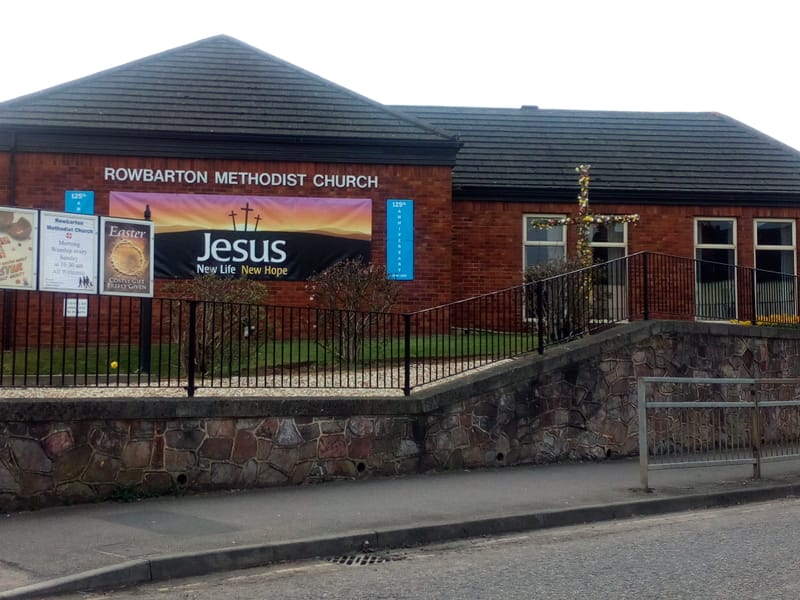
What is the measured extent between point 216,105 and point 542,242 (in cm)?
750

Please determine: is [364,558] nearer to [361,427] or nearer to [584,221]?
[361,427]

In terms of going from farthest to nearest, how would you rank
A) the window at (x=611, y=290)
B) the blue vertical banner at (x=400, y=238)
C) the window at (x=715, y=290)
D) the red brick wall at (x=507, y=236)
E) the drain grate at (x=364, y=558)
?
the red brick wall at (x=507, y=236)
the blue vertical banner at (x=400, y=238)
the window at (x=715, y=290)
the window at (x=611, y=290)
the drain grate at (x=364, y=558)

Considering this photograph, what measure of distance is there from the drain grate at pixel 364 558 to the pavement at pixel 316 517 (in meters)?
0.10

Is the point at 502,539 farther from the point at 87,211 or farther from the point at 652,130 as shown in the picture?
the point at 652,130

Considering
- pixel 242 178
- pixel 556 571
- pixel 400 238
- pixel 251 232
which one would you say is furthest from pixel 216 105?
pixel 556 571

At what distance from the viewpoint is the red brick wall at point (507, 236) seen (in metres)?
19.2

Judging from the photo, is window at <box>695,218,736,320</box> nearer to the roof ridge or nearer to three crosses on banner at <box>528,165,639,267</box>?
three crosses on banner at <box>528,165,639,267</box>

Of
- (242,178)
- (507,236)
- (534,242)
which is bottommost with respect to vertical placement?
(534,242)

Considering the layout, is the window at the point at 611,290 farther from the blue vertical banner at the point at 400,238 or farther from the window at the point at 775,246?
the window at the point at 775,246

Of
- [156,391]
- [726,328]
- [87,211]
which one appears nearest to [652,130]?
[726,328]

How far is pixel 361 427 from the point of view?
403 inches

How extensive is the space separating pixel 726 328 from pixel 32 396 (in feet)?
32.5

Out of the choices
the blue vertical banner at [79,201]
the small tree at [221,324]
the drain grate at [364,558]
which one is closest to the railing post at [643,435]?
the drain grate at [364,558]

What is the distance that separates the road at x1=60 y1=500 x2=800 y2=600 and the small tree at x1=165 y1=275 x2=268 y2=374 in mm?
4086
